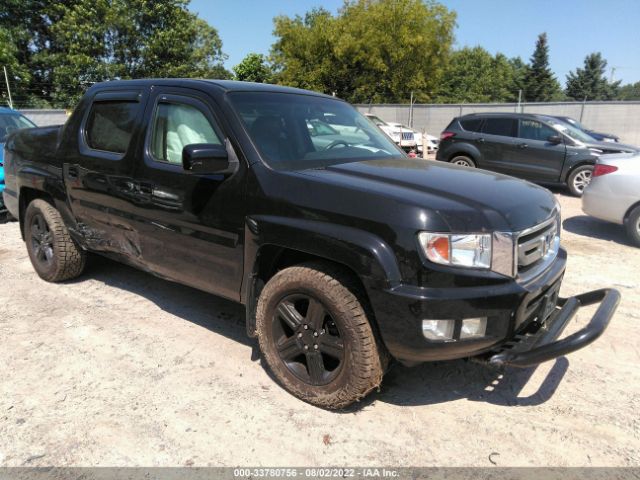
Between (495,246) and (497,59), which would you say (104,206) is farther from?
(497,59)

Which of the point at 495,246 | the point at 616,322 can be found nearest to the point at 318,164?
the point at 495,246

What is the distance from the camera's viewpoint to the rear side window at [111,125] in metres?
3.72

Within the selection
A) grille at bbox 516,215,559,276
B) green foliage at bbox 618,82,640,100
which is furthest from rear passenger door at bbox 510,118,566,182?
green foliage at bbox 618,82,640,100

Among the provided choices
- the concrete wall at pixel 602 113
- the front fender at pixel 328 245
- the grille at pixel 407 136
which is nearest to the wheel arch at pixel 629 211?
the front fender at pixel 328 245

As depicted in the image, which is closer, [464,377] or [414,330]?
[414,330]

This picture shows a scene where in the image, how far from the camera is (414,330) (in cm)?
240

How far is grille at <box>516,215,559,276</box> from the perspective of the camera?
8.46ft

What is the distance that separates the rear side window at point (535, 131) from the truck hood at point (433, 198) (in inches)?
324

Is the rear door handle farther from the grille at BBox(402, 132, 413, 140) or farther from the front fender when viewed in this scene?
the grille at BBox(402, 132, 413, 140)

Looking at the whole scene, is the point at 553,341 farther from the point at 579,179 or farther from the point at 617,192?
the point at 579,179

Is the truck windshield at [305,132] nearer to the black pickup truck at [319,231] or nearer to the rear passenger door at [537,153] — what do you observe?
the black pickup truck at [319,231]

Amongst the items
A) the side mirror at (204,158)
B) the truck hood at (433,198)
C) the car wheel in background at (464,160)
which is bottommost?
the car wheel in background at (464,160)

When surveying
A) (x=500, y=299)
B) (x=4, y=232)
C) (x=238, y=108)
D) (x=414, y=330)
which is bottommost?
(x=4, y=232)

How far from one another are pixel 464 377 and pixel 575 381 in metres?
0.70
